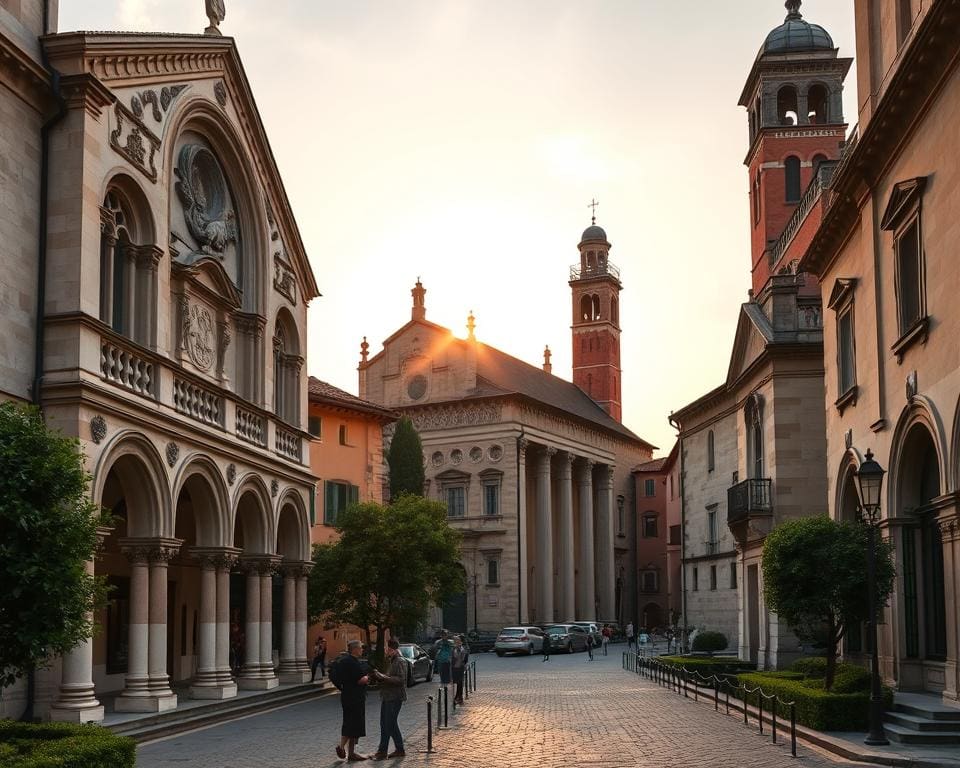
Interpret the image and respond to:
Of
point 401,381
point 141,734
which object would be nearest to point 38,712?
point 141,734

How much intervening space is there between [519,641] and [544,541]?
16480 mm

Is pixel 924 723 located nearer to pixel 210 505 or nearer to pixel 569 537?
pixel 210 505

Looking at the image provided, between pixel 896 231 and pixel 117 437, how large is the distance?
14.6 metres

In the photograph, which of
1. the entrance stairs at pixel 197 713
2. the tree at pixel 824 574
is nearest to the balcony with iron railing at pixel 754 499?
the tree at pixel 824 574

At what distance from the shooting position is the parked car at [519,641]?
59.8 meters

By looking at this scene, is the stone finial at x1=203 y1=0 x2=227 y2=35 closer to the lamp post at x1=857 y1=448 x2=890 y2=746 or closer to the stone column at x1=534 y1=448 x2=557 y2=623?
the lamp post at x1=857 y1=448 x2=890 y2=746

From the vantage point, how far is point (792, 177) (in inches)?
2152

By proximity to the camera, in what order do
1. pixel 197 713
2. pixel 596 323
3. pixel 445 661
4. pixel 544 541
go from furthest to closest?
pixel 596 323
pixel 544 541
pixel 445 661
pixel 197 713

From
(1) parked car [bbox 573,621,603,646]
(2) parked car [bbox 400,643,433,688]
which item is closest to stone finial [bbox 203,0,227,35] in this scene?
(2) parked car [bbox 400,643,433,688]

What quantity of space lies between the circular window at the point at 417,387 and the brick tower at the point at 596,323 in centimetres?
2852

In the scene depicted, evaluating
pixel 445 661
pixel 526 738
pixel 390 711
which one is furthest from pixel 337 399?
pixel 390 711

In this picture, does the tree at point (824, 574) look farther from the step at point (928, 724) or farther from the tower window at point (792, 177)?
the tower window at point (792, 177)

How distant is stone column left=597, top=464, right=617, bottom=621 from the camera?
86.1 meters

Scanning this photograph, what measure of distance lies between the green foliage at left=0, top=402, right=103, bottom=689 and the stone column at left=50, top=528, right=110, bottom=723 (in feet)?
19.1
